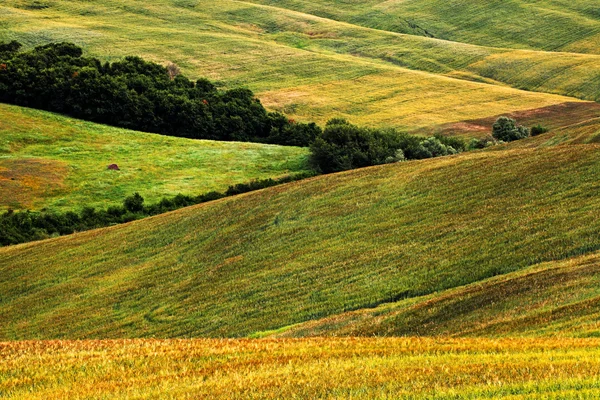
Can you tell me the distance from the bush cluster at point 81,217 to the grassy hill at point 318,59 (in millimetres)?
48109

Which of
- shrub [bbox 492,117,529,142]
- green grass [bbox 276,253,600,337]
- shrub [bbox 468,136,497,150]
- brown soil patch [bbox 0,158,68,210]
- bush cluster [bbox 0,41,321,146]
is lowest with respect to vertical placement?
brown soil patch [bbox 0,158,68,210]

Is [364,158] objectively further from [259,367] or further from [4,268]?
[259,367]

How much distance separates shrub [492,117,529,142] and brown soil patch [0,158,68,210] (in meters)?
53.6

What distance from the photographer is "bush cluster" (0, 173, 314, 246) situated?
7306 cm

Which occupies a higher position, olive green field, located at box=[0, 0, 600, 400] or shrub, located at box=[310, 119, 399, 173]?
olive green field, located at box=[0, 0, 600, 400]

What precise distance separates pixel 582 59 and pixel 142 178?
9660 centimetres

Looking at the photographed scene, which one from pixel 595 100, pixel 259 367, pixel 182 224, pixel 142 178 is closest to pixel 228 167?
pixel 142 178

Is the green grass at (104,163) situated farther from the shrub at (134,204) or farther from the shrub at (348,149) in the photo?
the shrub at (348,149)

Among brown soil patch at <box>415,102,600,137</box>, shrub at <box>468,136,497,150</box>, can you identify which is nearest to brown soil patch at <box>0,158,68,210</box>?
shrub at <box>468,136,497,150</box>

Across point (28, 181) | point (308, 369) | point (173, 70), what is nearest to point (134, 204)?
point (28, 181)

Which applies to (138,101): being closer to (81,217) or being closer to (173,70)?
(173,70)

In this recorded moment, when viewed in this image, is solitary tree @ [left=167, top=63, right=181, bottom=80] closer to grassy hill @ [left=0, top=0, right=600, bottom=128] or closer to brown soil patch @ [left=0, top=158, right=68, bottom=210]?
grassy hill @ [left=0, top=0, right=600, bottom=128]

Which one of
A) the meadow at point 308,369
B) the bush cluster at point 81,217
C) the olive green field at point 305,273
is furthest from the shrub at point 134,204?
the meadow at point 308,369

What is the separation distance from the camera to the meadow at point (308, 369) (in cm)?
1326
